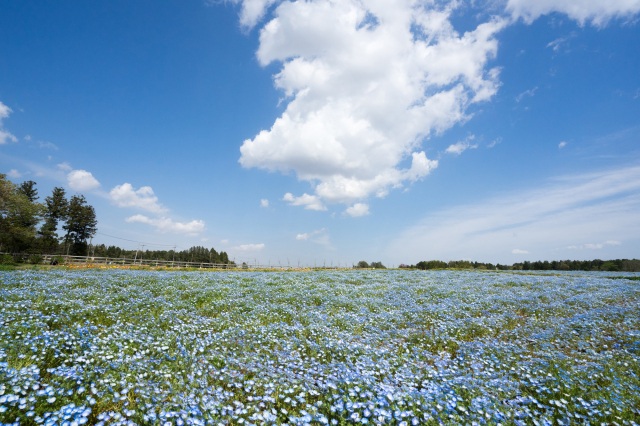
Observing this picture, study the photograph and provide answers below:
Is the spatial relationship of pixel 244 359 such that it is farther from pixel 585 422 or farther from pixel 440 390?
pixel 585 422

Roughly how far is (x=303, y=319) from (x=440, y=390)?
18.9 ft

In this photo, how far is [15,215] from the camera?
172ft

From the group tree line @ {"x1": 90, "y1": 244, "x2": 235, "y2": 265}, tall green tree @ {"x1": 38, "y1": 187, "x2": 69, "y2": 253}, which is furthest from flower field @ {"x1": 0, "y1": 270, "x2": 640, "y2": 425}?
tree line @ {"x1": 90, "y1": 244, "x2": 235, "y2": 265}

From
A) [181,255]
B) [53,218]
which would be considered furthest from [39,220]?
[181,255]

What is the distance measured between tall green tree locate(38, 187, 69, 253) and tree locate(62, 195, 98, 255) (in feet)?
4.54

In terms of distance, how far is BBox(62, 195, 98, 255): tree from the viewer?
75188 millimetres

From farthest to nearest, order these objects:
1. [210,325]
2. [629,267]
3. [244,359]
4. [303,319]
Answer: [629,267] → [303,319] → [210,325] → [244,359]

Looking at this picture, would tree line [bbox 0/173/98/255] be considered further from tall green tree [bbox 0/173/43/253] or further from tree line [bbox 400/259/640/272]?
tree line [bbox 400/259/640/272]

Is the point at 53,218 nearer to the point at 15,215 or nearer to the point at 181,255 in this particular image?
the point at 15,215

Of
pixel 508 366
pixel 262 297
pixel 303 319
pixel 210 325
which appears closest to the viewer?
pixel 508 366

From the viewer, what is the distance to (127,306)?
10750 millimetres

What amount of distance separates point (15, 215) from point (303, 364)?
69323 millimetres

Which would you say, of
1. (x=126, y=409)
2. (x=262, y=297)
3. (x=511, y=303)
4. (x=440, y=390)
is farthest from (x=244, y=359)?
(x=511, y=303)

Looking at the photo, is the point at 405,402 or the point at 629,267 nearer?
the point at 405,402
